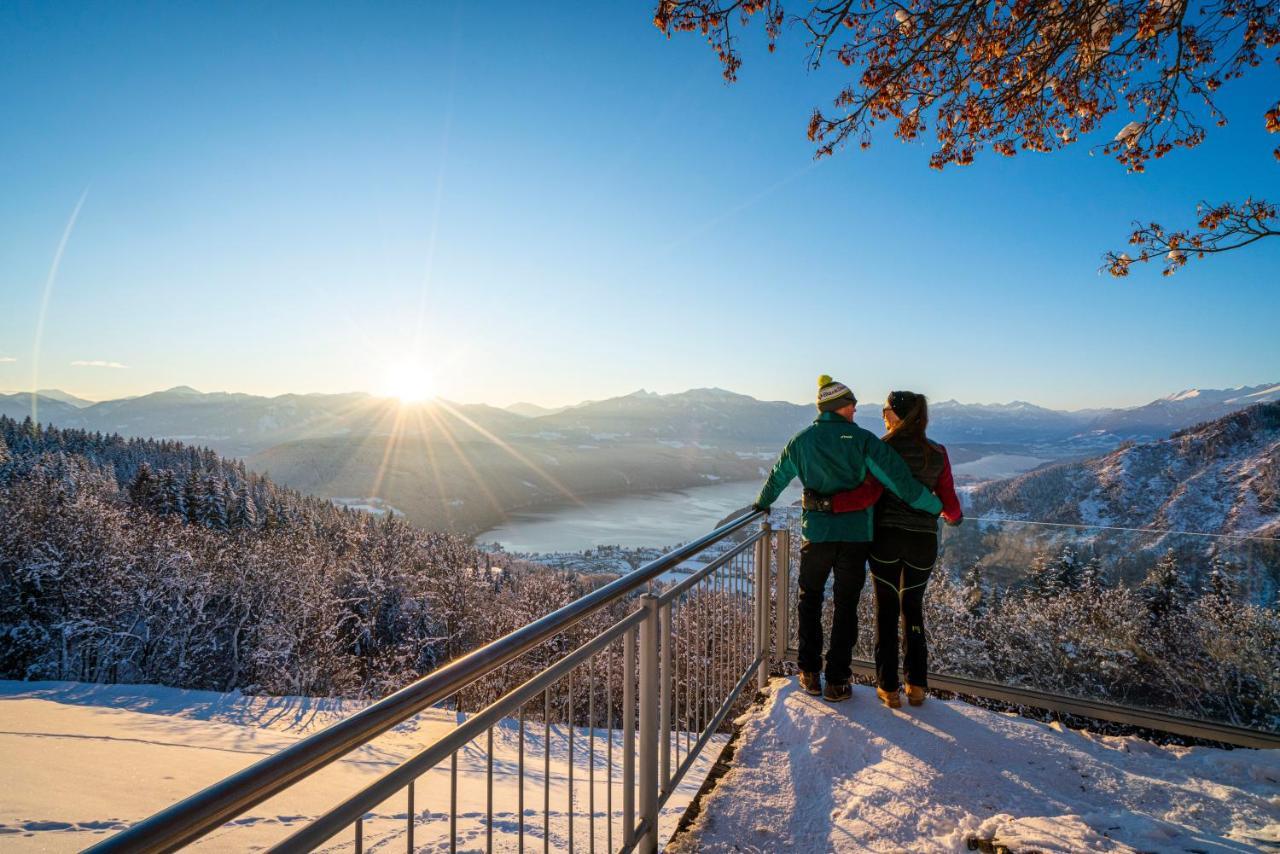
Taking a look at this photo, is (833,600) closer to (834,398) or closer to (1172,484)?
(834,398)

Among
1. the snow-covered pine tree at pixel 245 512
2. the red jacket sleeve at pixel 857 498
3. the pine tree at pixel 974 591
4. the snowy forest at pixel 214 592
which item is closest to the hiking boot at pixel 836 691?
the red jacket sleeve at pixel 857 498

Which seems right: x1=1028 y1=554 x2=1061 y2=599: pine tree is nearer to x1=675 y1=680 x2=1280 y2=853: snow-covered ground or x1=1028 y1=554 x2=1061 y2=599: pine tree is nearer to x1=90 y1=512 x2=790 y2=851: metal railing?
x1=675 y1=680 x2=1280 y2=853: snow-covered ground

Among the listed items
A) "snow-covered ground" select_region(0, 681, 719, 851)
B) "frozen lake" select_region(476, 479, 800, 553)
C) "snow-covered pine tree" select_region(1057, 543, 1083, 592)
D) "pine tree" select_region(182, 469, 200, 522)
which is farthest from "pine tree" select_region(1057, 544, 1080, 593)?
"frozen lake" select_region(476, 479, 800, 553)

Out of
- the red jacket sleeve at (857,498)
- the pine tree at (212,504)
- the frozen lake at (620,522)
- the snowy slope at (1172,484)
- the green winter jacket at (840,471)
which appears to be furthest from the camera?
the frozen lake at (620,522)

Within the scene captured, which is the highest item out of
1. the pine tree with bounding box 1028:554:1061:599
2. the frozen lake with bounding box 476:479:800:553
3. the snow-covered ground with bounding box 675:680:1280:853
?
the pine tree with bounding box 1028:554:1061:599

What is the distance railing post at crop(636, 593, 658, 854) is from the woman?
157 centimetres

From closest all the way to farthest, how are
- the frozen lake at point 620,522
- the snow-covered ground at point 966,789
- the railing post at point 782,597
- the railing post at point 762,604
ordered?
1. the snow-covered ground at point 966,789
2. the railing post at point 762,604
3. the railing post at point 782,597
4. the frozen lake at point 620,522

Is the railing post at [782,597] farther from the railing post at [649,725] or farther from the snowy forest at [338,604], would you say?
the railing post at [649,725]

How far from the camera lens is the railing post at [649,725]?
2.17m

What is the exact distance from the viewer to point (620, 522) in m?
114

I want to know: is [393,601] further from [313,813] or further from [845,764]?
[845,764]

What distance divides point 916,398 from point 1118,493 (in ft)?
160

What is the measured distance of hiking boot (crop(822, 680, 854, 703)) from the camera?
3.51 m

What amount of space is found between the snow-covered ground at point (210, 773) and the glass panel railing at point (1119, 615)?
9.26 ft
